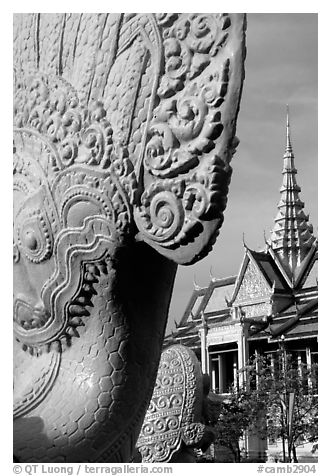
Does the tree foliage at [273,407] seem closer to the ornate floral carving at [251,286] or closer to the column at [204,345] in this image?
the column at [204,345]

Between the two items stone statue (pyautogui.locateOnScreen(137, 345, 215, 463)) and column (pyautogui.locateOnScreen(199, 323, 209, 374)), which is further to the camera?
column (pyautogui.locateOnScreen(199, 323, 209, 374))

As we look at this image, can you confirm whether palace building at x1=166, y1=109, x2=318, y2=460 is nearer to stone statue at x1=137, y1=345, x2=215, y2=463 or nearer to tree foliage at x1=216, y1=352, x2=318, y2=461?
tree foliage at x1=216, y1=352, x2=318, y2=461

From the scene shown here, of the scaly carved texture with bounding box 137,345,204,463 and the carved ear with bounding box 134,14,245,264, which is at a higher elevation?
the carved ear with bounding box 134,14,245,264

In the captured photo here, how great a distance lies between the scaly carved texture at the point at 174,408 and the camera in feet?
11.9

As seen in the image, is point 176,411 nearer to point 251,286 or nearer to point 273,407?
point 273,407

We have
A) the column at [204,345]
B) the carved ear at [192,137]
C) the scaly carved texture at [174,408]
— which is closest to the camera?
the carved ear at [192,137]

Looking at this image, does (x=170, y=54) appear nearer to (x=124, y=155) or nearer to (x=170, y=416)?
(x=124, y=155)

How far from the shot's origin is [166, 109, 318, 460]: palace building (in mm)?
18156

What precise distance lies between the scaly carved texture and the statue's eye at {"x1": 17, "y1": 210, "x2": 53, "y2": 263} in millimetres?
1914

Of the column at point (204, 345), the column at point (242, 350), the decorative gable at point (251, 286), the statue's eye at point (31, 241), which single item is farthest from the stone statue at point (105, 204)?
the decorative gable at point (251, 286)

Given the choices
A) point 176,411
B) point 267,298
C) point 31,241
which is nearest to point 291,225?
point 267,298

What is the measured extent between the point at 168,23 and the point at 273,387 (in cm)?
1324

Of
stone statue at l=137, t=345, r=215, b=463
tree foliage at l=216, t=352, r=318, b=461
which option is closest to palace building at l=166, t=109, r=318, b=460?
tree foliage at l=216, t=352, r=318, b=461

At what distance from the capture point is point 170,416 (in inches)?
146
